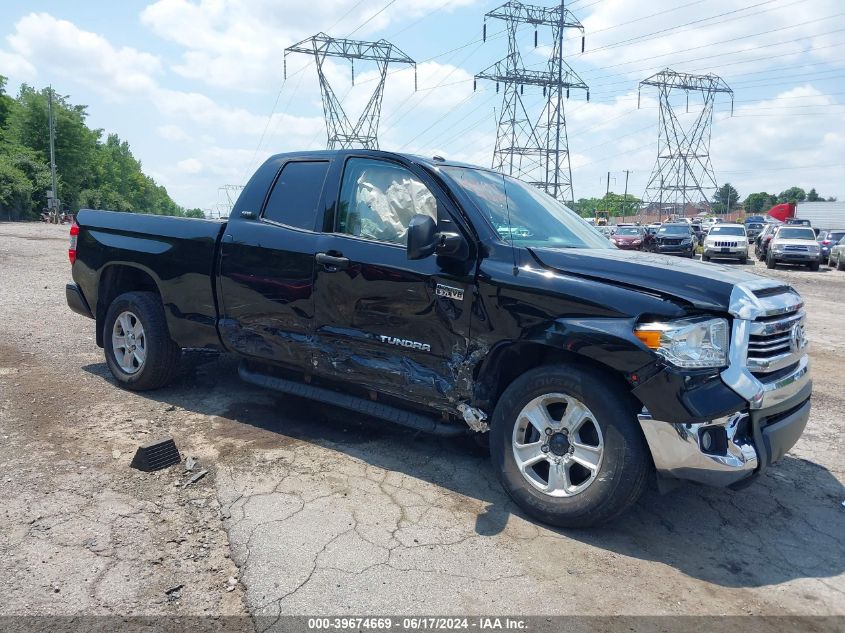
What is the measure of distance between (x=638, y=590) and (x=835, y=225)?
67031mm

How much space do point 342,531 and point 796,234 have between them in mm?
26053

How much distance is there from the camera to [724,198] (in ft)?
399

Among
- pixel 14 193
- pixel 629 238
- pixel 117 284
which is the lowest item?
pixel 629 238

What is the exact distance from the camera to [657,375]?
10.4 feet

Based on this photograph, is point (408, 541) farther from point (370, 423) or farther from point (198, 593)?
point (370, 423)

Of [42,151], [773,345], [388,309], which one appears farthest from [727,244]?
[42,151]

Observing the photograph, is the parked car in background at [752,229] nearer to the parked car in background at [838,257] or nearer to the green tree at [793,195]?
the parked car in background at [838,257]

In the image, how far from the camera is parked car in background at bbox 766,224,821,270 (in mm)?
23750

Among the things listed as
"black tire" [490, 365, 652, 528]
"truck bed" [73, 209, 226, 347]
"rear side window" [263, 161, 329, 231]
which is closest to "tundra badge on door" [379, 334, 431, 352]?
"black tire" [490, 365, 652, 528]

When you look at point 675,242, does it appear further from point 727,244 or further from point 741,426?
point 741,426

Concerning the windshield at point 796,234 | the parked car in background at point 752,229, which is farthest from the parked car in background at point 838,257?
the parked car in background at point 752,229

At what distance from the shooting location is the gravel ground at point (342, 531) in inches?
114

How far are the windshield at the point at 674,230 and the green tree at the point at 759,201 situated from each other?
95.5m

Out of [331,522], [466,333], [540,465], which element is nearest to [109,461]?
[331,522]
